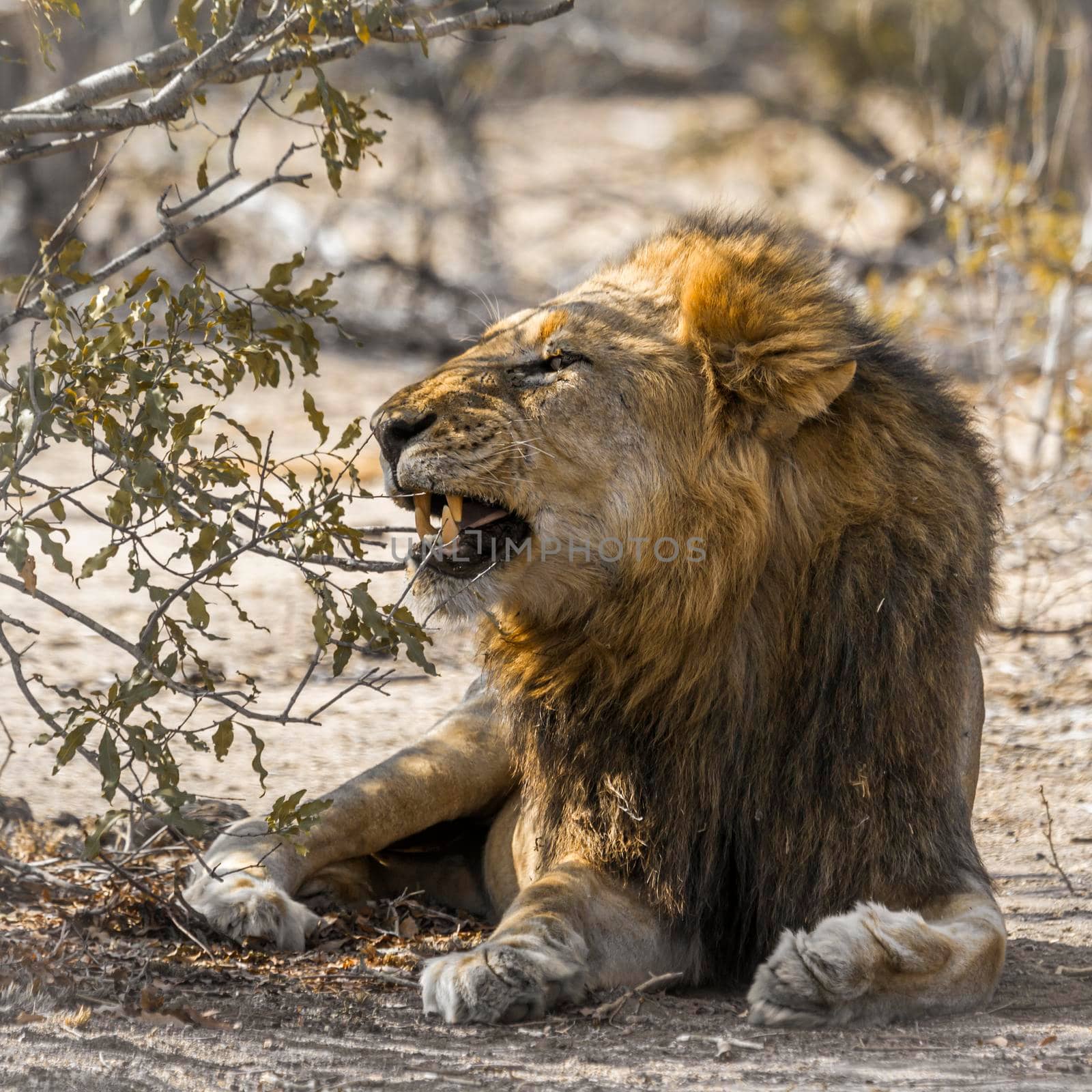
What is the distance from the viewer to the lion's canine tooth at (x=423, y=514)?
11.6ft

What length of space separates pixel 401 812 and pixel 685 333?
1508 millimetres

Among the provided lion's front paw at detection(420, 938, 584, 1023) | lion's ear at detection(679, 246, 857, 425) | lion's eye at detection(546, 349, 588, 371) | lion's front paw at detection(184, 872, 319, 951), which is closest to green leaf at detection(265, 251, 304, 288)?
lion's eye at detection(546, 349, 588, 371)

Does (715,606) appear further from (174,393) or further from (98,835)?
(98,835)

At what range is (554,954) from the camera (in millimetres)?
3168

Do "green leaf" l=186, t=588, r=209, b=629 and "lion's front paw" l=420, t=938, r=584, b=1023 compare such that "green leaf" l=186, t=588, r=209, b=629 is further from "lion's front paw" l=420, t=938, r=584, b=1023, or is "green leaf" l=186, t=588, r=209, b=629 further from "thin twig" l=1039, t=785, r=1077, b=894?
"thin twig" l=1039, t=785, r=1077, b=894

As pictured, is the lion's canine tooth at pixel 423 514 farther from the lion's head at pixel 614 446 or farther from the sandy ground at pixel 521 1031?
the sandy ground at pixel 521 1031

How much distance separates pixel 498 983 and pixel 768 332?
1.52 meters

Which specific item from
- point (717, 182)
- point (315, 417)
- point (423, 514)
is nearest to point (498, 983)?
point (423, 514)

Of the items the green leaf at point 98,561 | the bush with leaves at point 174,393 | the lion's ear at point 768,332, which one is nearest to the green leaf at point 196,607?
the bush with leaves at point 174,393

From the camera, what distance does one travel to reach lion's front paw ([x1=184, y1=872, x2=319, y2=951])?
11.8ft

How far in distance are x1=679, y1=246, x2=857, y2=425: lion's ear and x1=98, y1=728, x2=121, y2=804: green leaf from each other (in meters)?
1.52

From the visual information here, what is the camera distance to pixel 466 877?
14.4ft

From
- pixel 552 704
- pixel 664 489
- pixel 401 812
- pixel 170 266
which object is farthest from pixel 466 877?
pixel 170 266

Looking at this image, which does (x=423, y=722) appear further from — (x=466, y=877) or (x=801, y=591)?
(x=801, y=591)
